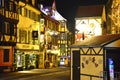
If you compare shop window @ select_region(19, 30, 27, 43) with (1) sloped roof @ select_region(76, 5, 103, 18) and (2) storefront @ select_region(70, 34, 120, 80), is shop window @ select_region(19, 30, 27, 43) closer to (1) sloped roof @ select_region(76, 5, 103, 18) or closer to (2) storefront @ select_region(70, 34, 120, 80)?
(1) sloped roof @ select_region(76, 5, 103, 18)

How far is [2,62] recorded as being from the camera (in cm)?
4753

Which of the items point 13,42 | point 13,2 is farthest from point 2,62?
point 13,2

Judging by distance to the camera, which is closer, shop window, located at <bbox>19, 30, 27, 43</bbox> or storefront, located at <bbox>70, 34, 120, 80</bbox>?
storefront, located at <bbox>70, 34, 120, 80</bbox>

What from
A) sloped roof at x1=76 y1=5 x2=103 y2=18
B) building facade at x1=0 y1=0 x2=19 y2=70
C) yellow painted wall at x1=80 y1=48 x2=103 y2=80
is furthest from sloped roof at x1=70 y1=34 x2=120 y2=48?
building facade at x1=0 y1=0 x2=19 y2=70

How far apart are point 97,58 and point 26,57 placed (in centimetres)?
3439

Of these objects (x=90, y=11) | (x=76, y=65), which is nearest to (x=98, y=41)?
(x=76, y=65)

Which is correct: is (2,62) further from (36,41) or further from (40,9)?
(40,9)

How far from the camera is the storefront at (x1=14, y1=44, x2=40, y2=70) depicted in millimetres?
52784

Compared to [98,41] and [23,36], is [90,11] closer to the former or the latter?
[98,41]

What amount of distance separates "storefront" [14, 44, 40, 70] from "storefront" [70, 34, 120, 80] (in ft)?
87.6

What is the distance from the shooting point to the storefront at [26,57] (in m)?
52.8

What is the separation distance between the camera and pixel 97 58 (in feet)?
76.9

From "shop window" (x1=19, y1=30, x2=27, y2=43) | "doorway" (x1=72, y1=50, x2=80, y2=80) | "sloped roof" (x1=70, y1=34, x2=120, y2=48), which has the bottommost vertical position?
"doorway" (x1=72, y1=50, x2=80, y2=80)

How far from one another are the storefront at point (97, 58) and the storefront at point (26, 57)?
1051 inches
